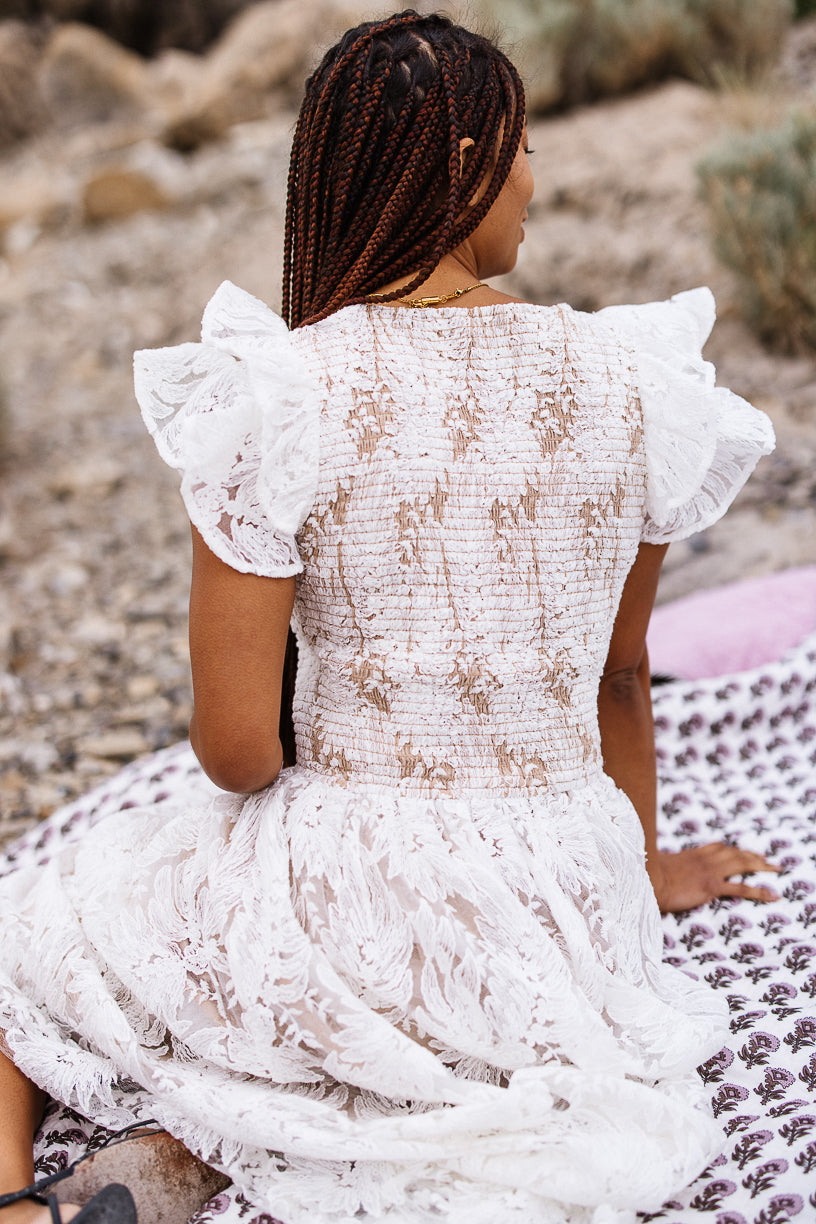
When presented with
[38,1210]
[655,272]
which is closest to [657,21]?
[655,272]

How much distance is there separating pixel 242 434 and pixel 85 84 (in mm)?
13172

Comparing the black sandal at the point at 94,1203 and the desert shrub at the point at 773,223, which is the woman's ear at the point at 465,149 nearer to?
the black sandal at the point at 94,1203

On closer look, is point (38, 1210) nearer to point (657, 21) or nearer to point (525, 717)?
point (525, 717)

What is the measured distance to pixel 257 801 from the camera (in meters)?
1.59

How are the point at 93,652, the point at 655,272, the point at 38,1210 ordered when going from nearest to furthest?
the point at 38,1210 < the point at 93,652 < the point at 655,272

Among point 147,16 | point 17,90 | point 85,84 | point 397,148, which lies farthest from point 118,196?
point 397,148

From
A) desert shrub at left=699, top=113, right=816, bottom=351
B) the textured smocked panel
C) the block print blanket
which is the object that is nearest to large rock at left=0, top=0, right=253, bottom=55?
desert shrub at left=699, top=113, right=816, bottom=351

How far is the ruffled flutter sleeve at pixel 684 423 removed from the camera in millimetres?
1503

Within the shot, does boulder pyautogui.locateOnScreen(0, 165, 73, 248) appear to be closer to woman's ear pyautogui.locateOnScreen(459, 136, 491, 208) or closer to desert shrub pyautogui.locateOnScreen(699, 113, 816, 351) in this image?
desert shrub pyautogui.locateOnScreen(699, 113, 816, 351)

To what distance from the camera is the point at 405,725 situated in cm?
149

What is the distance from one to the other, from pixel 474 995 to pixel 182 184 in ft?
30.0

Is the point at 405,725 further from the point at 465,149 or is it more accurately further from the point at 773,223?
the point at 773,223

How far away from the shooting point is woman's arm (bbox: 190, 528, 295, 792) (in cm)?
139

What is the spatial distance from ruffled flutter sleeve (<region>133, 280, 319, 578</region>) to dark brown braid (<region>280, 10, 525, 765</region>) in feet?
0.42
